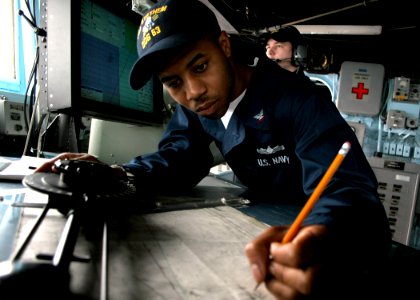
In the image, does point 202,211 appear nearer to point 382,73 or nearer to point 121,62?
point 121,62

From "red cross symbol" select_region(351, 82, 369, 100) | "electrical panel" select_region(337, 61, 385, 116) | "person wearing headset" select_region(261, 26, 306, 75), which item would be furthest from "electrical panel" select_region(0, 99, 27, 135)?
"red cross symbol" select_region(351, 82, 369, 100)

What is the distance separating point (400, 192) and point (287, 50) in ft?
4.66

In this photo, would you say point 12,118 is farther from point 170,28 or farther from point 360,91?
point 360,91

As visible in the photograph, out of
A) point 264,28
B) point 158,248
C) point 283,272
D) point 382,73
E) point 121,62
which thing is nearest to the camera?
point 283,272

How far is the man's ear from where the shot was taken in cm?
75

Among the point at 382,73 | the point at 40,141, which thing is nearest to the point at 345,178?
the point at 40,141

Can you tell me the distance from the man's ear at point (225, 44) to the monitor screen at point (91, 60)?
1.02 feet

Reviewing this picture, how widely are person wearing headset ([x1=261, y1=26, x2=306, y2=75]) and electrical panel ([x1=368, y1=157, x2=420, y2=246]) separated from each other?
110 cm

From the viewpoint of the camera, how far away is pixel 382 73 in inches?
112

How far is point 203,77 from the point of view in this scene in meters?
0.67

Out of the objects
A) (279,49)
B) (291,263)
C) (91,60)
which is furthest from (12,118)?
(279,49)

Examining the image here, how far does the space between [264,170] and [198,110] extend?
0.84 ft

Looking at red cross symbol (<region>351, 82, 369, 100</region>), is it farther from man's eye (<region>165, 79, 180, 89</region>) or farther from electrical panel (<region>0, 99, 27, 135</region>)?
electrical panel (<region>0, 99, 27, 135</region>)

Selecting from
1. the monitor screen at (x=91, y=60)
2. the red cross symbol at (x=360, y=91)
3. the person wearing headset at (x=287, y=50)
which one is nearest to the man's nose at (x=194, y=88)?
the monitor screen at (x=91, y=60)
